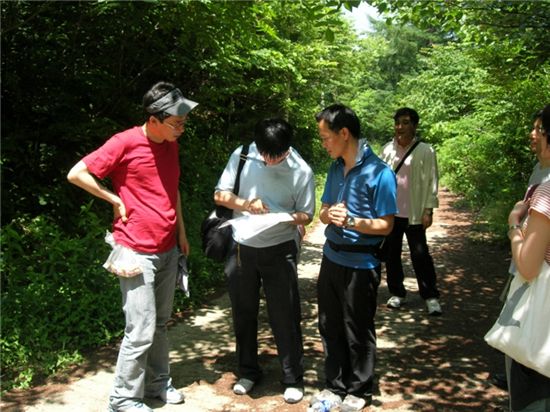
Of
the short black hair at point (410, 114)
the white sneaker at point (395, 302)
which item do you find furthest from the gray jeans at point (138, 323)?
the white sneaker at point (395, 302)

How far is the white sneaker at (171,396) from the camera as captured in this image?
356 centimetres

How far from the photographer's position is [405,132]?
5.13m

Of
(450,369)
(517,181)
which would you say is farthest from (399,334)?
(517,181)

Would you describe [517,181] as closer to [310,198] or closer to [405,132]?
[405,132]

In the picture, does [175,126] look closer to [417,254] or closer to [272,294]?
[272,294]

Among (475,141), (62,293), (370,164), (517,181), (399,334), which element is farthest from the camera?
(475,141)

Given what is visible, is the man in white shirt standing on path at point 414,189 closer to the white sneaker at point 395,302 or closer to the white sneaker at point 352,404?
the white sneaker at point 395,302

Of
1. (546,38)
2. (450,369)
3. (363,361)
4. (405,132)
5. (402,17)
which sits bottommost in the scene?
(450,369)

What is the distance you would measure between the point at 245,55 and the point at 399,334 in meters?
5.01

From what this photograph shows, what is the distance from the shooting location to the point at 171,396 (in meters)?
3.57

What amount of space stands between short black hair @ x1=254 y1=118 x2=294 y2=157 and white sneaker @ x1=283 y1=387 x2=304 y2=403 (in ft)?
5.24

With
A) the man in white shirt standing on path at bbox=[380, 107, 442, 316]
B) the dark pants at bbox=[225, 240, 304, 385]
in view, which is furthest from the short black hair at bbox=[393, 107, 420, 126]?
the dark pants at bbox=[225, 240, 304, 385]

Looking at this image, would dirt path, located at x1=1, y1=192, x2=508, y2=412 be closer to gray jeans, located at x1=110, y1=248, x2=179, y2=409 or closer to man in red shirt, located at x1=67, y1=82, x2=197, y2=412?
gray jeans, located at x1=110, y1=248, x2=179, y2=409

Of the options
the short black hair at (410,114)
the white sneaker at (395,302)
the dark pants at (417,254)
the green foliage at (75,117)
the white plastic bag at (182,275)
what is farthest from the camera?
the white sneaker at (395,302)
